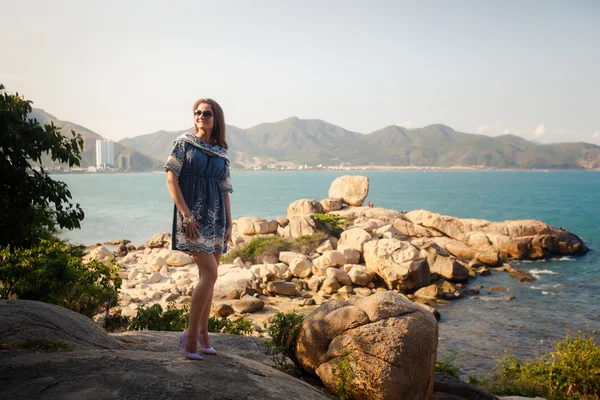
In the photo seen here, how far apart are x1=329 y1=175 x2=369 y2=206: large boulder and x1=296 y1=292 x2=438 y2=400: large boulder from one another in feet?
98.0

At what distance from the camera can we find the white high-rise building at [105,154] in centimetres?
17400

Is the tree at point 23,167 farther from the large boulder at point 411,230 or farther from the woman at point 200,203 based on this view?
the large boulder at point 411,230

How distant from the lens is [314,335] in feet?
17.6

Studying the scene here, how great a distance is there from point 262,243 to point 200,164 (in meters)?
21.0

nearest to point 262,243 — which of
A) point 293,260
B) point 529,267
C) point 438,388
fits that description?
point 293,260

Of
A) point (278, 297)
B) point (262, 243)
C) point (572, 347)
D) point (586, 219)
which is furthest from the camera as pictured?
point (586, 219)

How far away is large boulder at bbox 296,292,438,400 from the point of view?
4781mm

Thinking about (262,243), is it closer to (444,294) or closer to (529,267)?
(444,294)

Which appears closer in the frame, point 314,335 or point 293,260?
point 314,335

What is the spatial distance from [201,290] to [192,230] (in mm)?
639

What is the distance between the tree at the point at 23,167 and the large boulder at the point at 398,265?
16811mm

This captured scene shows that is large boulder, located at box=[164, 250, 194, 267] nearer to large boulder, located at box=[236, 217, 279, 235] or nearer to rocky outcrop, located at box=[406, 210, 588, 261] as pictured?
large boulder, located at box=[236, 217, 279, 235]

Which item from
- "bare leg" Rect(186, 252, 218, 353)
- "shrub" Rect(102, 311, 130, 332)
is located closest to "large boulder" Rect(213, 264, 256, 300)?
"shrub" Rect(102, 311, 130, 332)

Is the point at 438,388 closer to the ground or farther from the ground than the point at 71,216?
closer to the ground
